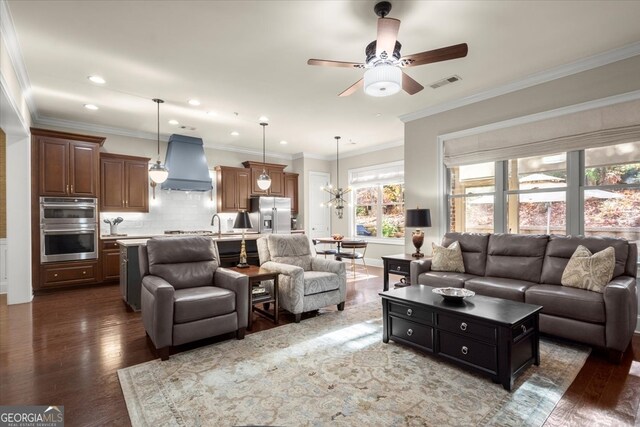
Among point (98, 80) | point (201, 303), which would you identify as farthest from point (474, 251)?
point (98, 80)

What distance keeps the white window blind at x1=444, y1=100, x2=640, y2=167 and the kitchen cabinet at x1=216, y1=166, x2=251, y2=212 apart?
4.64m

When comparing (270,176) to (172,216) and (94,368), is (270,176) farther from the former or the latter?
(94,368)

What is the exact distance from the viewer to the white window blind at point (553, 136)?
346cm

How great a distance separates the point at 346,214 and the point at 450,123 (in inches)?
166

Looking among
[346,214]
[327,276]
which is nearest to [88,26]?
[327,276]

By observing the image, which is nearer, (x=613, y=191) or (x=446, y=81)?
(x=613, y=191)

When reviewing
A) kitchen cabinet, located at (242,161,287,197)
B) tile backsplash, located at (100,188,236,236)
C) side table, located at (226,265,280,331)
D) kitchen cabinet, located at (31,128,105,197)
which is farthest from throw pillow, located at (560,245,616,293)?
kitchen cabinet, located at (31,128,105,197)

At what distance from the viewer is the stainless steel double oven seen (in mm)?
5145

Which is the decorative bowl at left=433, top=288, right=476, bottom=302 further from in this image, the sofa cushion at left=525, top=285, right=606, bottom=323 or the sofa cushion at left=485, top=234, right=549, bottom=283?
the sofa cushion at left=485, top=234, right=549, bottom=283

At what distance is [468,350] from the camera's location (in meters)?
2.46

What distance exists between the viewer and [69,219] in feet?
17.5

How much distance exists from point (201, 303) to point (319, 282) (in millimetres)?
1441

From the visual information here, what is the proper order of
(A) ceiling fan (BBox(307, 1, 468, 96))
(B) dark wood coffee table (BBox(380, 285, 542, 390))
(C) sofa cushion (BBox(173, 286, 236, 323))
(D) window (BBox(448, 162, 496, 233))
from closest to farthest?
(B) dark wood coffee table (BBox(380, 285, 542, 390)), (A) ceiling fan (BBox(307, 1, 468, 96)), (C) sofa cushion (BBox(173, 286, 236, 323)), (D) window (BBox(448, 162, 496, 233))

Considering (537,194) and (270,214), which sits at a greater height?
(537,194)
